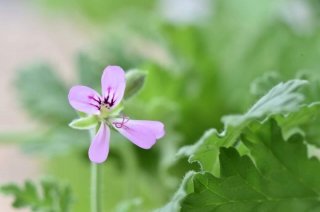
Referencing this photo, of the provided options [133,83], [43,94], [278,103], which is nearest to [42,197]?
[133,83]

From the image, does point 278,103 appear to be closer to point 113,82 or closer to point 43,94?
point 113,82

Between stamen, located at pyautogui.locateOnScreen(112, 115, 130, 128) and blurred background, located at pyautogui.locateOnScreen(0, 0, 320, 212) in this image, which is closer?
stamen, located at pyautogui.locateOnScreen(112, 115, 130, 128)

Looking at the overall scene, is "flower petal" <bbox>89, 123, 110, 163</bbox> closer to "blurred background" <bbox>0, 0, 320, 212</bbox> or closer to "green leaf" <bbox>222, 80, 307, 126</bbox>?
"green leaf" <bbox>222, 80, 307, 126</bbox>

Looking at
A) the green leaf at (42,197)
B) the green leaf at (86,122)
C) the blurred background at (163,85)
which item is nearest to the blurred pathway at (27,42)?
the blurred background at (163,85)

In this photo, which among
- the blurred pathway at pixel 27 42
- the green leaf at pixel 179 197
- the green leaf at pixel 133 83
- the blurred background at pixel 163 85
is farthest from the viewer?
the blurred pathway at pixel 27 42

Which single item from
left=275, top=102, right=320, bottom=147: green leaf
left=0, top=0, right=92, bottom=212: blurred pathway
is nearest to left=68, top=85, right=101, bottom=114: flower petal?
left=275, top=102, right=320, bottom=147: green leaf

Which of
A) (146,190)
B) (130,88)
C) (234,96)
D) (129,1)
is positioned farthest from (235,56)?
(129,1)

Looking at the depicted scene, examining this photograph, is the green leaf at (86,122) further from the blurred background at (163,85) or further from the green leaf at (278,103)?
the blurred background at (163,85)
